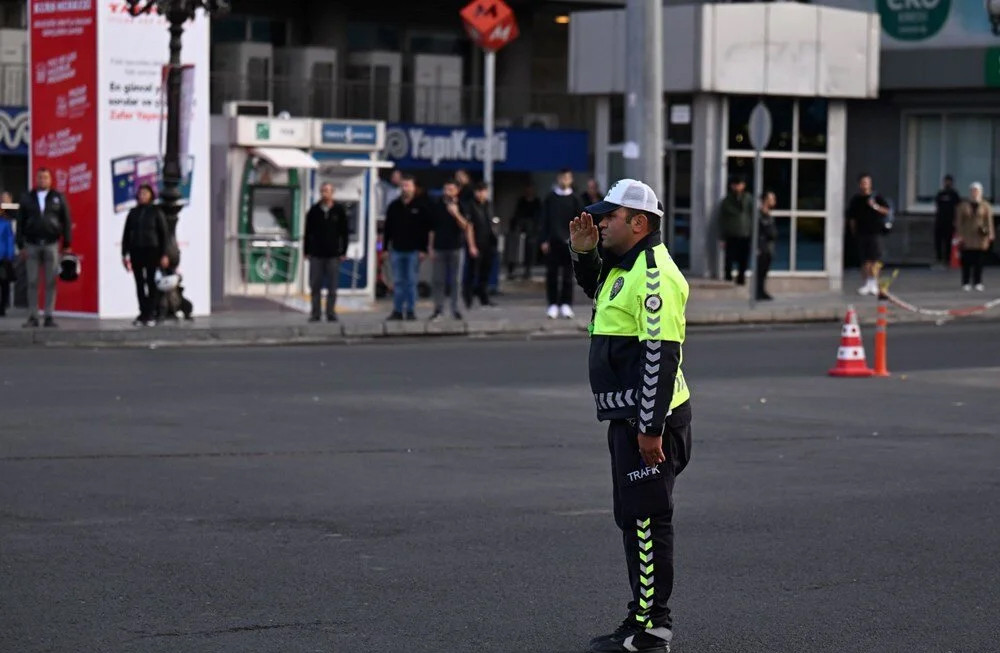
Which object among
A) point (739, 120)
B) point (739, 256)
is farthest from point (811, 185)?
point (739, 256)

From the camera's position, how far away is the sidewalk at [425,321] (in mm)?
21094

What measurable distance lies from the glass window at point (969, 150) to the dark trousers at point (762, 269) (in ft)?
49.9

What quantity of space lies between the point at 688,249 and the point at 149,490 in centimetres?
2011

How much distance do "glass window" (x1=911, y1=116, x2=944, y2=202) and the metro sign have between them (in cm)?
1277

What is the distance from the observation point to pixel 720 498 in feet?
34.3

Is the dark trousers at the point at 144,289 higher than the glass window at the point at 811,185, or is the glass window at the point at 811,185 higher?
the glass window at the point at 811,185

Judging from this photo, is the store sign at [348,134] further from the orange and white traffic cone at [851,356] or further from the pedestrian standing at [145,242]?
the orange and white traffic cone at [851,356]

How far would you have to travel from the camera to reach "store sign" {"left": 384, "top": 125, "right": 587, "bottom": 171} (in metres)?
41.3

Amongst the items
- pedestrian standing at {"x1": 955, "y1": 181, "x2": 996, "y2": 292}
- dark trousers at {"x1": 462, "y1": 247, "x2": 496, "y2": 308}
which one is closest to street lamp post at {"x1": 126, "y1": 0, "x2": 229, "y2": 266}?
dark trousers at {"x1": 462, "y1": 247, "x2": 496, "y2": 308}

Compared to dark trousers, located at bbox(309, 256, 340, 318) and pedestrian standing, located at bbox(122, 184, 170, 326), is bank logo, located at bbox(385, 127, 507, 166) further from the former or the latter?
pedestrian standing, located at bbox(122, 184, 170, 326)

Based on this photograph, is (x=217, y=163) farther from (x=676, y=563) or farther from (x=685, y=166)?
(x=676, y=563)

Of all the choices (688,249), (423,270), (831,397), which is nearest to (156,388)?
(831,397)


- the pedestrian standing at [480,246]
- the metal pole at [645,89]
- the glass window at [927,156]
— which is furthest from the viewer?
the glass window at [927,156]

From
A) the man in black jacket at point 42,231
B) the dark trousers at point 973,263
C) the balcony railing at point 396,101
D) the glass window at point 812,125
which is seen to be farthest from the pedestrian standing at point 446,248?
the balcony railing at point 396,101
